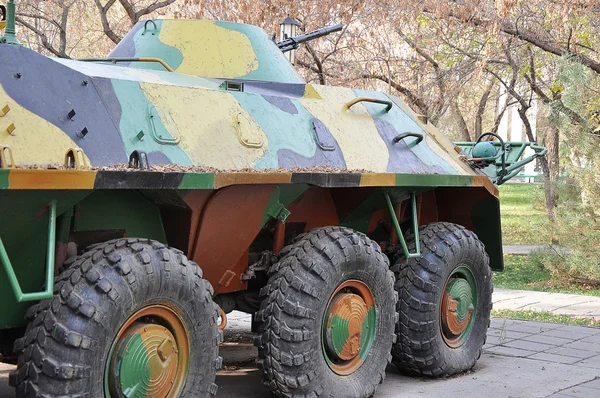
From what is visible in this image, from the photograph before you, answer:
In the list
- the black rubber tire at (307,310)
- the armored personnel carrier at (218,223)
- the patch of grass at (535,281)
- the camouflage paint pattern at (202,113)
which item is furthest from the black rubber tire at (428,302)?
the patch of grass at (535,281)

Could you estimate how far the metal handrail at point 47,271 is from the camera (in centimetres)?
378

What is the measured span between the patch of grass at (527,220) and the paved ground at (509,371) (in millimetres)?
4553

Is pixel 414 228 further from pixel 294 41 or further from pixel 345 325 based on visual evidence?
pixel 294 41

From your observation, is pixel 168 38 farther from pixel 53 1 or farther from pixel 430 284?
pixel 53 1

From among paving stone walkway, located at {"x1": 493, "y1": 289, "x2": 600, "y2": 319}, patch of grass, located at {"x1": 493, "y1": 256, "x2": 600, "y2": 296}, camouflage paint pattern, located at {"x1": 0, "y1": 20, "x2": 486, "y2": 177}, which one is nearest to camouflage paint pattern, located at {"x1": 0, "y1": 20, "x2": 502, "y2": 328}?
camouflage paint pattern, located at {"x1": 0, "y1": 20, "x2": 486, "y2": 177}

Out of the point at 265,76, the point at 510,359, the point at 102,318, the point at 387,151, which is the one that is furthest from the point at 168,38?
the point at 510,359

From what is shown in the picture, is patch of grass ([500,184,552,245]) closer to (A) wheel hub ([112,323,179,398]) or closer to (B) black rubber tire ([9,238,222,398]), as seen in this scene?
(B) black rubber tire ([9,238,222,398])

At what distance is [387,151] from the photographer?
6.31 meters

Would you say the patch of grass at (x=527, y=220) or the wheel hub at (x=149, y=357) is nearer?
the wheel hub at (x=149, y=357)

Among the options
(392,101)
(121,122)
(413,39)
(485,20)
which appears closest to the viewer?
(121,122)

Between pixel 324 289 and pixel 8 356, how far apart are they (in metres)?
1.73

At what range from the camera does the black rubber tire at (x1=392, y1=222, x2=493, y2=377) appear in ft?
20.8

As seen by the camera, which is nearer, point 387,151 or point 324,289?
point 324,289

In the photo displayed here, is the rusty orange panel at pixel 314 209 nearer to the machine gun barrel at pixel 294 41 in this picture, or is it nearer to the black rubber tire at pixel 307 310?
the black rubber tire at pixel 307 310
